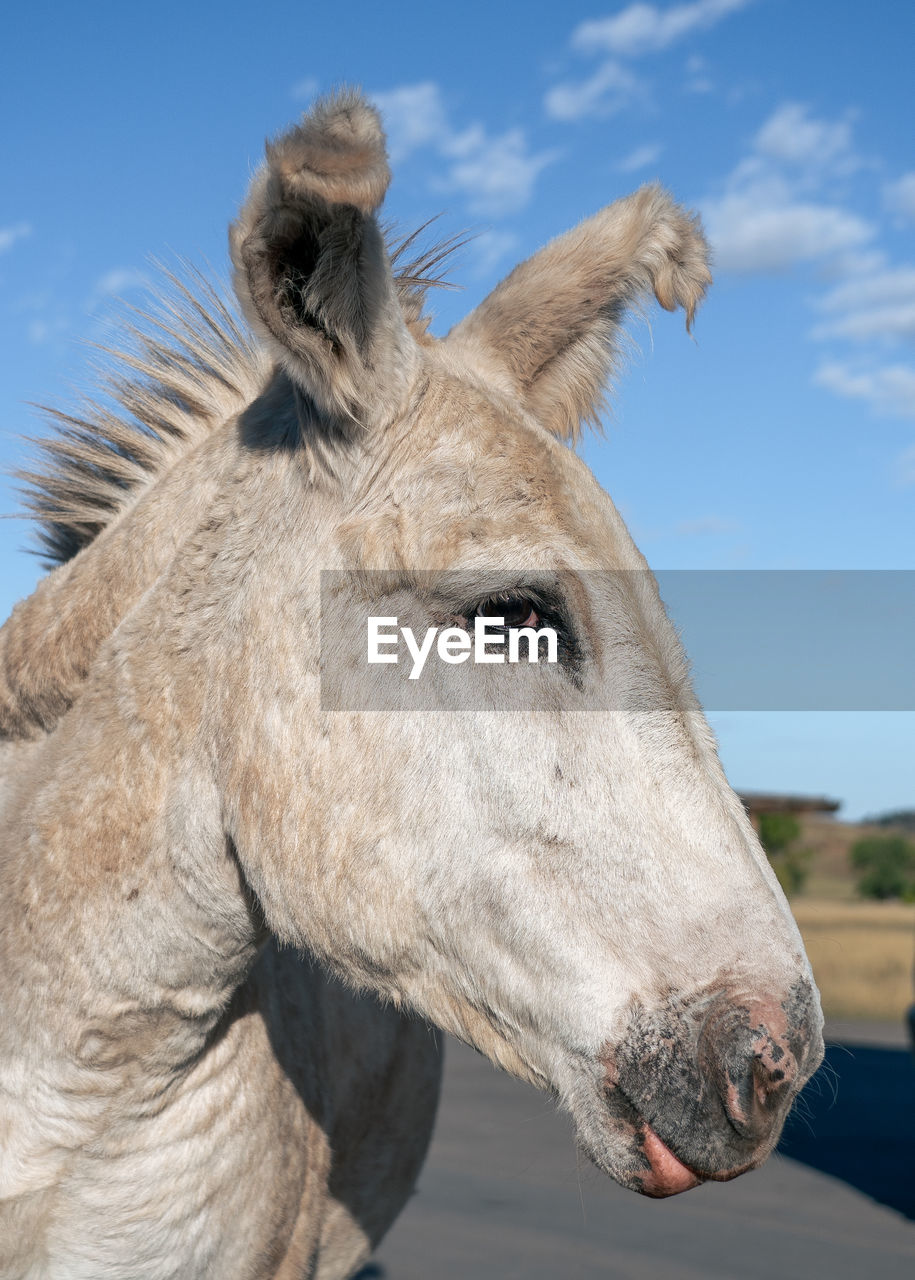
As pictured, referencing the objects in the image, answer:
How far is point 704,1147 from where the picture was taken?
169cm

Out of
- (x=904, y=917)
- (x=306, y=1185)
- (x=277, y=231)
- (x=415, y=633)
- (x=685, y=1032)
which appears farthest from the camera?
(x=904, y=917)

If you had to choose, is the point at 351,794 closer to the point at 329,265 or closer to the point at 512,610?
the point at 512,610

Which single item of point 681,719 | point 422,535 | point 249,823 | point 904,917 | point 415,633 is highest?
point 422,535

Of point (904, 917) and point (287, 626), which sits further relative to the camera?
point (904, 917)

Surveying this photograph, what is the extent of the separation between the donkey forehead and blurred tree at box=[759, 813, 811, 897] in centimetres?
3969

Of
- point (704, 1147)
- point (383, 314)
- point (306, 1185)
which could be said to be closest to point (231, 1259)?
point (306, 1185)

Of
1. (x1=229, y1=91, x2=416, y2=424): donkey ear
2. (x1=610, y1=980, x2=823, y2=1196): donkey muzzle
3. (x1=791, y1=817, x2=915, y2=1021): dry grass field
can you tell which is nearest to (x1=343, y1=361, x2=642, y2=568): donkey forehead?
(x1=229, y1=91, x2=416, y2=424): donkey ear

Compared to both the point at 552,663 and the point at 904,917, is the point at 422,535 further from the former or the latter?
the point at 904,917

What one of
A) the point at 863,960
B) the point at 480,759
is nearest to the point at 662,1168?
the point at 480,759

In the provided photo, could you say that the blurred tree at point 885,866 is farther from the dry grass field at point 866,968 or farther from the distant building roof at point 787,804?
the dry grass field at point 866,968

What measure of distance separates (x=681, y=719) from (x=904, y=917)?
98.4ft

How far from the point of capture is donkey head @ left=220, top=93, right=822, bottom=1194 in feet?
5.56

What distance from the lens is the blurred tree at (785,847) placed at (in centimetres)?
4100

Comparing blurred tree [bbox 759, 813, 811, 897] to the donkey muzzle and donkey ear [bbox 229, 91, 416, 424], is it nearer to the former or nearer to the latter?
the donkey muzzle
